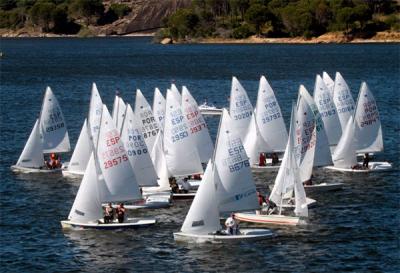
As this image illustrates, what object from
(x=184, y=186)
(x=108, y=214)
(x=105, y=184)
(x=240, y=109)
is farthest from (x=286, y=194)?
(x=240, y=109)

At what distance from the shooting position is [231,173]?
226 ft

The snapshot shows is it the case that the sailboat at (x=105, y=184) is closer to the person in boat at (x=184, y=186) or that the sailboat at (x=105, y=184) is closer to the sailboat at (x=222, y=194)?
the sailboat at (x=222, y=194)

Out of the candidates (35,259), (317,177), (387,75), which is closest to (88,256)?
(35,259)

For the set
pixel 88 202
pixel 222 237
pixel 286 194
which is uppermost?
pixel 88 202

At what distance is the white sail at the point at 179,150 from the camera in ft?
265

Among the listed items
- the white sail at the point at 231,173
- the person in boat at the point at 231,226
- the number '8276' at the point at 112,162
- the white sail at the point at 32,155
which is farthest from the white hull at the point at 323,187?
the white sail at the point at 32,155

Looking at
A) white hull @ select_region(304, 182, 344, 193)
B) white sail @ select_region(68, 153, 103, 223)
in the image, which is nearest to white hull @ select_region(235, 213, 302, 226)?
white sail @ select_region(68, 153, 103, 223)

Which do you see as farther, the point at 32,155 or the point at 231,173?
the point at 32,155

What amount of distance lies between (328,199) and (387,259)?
16.7 metres

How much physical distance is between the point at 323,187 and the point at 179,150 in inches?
503

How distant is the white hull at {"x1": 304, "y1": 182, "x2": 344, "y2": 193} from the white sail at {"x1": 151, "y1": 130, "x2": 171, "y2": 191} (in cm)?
1187

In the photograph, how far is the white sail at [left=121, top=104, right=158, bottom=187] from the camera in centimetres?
7812

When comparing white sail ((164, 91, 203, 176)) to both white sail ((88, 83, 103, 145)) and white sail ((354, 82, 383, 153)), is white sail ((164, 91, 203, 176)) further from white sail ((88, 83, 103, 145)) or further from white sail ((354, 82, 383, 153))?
white sail ((354, 82, 383, 153))

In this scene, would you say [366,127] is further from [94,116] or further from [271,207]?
[271,207]
